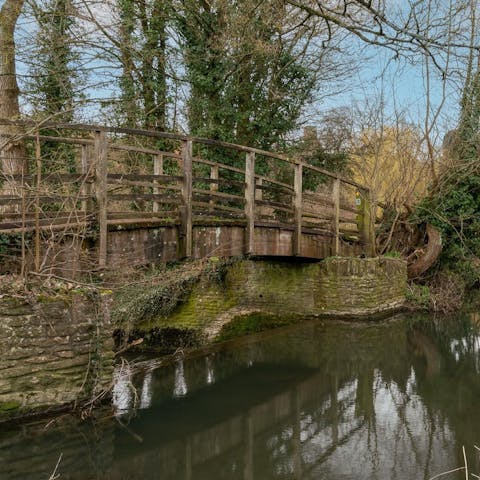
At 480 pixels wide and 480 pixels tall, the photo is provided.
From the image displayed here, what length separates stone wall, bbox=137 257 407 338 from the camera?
12.7 metres

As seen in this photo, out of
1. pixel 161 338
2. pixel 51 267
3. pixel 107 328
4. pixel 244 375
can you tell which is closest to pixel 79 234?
pixel 51 267

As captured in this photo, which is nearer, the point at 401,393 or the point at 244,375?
the point at 401,393

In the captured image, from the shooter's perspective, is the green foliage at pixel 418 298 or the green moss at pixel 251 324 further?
the green foliage at pixel 418 298

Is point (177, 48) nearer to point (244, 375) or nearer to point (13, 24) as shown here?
point (13, 24)

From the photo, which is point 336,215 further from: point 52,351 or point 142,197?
point 52,351

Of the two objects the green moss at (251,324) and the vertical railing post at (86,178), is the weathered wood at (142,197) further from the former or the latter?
the green moss at (251,324)

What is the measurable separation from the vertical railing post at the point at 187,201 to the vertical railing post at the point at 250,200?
1718 mm

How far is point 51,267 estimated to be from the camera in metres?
6.13

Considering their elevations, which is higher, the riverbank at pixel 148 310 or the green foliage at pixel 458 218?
the green foliage at pixel 458 218

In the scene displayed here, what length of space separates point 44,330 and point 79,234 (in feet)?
4.00

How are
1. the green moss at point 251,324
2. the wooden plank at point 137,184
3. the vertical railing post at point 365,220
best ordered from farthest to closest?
the vertical railing post at point 365,220, the green moss at point 251,324, the wooden plank at point 137,184

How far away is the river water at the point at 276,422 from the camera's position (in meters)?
5.23

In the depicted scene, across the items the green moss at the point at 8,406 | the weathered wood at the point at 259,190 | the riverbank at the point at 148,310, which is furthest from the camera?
the weathered wood at the point at 259,190

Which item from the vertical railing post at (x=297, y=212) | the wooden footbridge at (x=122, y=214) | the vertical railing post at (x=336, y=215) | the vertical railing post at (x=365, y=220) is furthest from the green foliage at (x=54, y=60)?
the vertical railing post at (x=365, y=220)
